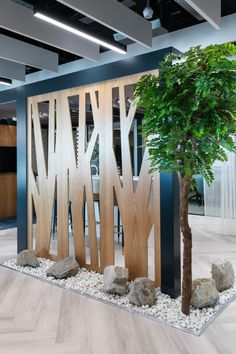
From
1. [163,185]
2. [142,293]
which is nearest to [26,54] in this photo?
[163,185]

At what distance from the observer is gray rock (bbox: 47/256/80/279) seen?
385 cm

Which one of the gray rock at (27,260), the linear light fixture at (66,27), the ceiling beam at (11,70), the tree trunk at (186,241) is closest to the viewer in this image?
the tree trunk at (186,241)

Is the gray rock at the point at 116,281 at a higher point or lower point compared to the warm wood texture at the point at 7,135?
lower

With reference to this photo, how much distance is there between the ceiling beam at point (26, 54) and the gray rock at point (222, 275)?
12.7 feet

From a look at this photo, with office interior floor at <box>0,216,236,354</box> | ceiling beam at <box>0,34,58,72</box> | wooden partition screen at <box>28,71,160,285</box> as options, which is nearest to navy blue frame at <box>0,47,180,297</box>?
wooden partition screen at <box>28,71,160,285</box>

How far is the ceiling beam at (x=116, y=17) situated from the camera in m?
3.00

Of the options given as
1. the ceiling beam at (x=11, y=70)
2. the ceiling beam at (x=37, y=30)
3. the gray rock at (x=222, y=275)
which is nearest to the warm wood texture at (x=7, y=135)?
the ceiling beam at (x=11, y=70)

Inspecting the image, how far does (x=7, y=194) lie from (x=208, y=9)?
7071 mm

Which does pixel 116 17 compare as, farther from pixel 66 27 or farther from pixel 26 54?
pixel 26 54

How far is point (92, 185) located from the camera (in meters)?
4.18

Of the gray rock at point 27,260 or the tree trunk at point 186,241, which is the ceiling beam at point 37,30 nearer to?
the tree trunk at point 186,241

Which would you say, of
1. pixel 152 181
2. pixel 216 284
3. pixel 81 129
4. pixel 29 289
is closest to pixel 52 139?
pixel 81 129

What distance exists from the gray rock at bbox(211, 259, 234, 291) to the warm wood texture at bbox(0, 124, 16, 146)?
6744 mm

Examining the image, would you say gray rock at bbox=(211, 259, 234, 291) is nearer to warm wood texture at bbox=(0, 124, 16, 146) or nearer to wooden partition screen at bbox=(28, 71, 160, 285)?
wooden partition screen at bbox=(28, 71, 160, 285)
